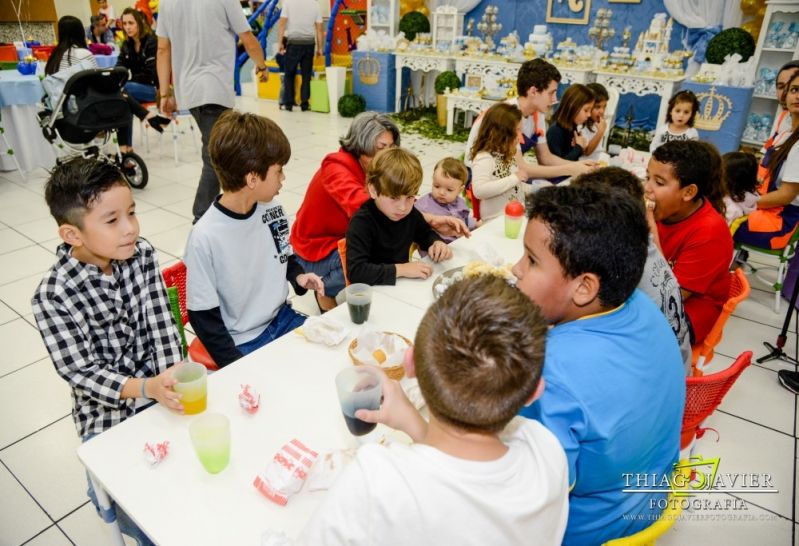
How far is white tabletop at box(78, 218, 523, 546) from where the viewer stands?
989 mm

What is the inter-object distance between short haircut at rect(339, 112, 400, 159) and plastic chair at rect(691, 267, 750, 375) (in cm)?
151

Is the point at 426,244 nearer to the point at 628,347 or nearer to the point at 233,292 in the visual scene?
the point at 233,292

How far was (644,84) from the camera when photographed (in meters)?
6.05

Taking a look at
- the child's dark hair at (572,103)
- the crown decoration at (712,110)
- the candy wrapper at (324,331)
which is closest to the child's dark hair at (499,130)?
the child's dark hair at (572,103)

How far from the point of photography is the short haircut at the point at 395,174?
1.98 meters

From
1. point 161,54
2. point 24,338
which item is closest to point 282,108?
point 161,54

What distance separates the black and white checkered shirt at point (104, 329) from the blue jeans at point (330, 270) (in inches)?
40.7

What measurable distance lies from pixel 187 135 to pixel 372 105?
2929mm

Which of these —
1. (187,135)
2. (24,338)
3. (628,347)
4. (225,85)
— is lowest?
(24,338)

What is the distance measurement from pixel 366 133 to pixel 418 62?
5869 millimetres

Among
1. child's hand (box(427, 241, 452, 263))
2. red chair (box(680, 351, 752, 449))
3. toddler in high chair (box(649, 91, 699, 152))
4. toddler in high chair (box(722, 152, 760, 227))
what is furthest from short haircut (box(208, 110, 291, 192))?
toddler in high chair (box(649, 91, 699, 152))

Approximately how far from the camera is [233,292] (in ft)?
5.99

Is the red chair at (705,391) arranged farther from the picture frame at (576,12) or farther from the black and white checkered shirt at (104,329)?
the picture frame at (576,12)

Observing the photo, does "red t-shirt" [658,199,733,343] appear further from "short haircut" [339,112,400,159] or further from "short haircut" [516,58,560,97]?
"short haircut" [516,58,560,97]
